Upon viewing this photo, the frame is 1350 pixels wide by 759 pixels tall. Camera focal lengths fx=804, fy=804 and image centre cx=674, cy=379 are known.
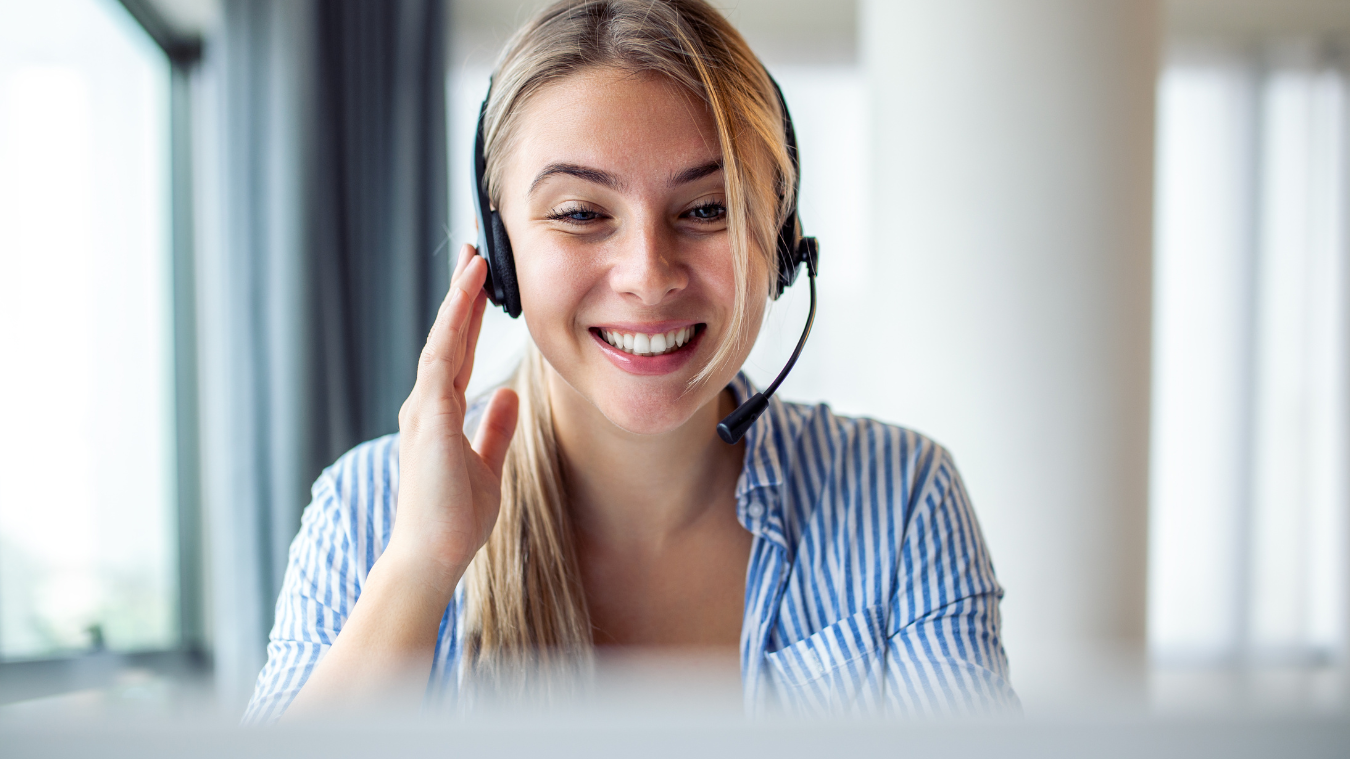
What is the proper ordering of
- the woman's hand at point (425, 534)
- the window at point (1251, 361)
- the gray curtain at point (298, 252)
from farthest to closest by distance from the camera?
the window at point (1251, 361) → the gray curtain at point (298, 252) → the woman's hand at point (425, 534)

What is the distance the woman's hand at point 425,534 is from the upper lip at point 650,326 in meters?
0.16

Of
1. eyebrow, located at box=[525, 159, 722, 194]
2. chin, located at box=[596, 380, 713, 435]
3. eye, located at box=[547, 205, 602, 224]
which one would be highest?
eyebrow, located at box=[525, 159, 722, 194]

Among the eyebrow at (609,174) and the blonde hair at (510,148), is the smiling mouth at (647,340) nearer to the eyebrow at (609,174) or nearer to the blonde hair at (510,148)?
the blonde hair at (510,148)

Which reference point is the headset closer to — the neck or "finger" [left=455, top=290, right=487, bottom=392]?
"finger" [left=455, top=290, right=487, bottom=392]

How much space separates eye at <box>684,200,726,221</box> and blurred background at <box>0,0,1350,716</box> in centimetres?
34

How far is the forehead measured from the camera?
2.69ft

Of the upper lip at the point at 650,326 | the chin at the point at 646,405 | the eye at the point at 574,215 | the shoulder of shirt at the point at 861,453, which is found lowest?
the shoulder of shirt at the point at 861,453

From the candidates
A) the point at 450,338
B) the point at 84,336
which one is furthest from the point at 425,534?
the point at 84,336

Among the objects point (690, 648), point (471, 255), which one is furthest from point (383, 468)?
point (690, 648)

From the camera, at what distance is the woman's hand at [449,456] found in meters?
0.79

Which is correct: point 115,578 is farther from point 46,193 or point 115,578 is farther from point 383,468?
point 383,468

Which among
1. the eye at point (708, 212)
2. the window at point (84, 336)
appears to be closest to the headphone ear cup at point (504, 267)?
the eye at point (708, 212)

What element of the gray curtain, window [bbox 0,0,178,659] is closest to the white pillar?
the gray curtain

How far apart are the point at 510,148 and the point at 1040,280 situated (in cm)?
120
